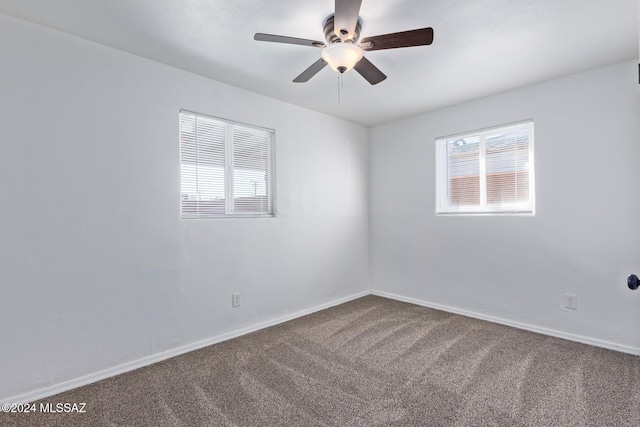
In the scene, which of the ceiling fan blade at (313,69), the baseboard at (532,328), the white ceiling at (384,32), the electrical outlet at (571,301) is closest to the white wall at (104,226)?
the white ceiling at (384,32)

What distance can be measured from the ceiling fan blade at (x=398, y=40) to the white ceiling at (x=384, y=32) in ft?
0.79

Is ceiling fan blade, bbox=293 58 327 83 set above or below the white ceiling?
below

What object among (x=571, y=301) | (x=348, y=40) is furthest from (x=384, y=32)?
(x=571, y=301)

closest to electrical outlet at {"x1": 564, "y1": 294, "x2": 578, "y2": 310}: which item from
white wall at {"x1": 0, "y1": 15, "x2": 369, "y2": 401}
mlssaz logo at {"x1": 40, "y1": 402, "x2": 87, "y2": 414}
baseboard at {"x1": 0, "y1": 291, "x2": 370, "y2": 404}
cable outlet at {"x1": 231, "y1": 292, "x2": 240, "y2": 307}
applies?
baseboard at {"x1": 0, "y1": 291, "x2": 370, "y2": 404}

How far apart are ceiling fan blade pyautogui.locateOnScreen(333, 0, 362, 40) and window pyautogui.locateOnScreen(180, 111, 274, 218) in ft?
5.27

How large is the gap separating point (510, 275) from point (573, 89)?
5.89ft

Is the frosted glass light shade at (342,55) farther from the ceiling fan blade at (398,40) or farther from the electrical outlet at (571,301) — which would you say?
the electrical outlet at (571,301)

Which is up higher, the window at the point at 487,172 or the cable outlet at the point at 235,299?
the window at the point at 487,172

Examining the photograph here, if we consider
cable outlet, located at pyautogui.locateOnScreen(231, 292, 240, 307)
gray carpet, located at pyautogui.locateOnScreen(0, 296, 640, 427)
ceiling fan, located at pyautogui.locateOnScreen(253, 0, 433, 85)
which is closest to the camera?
ceiling fan, located at pyautogui.locateOnScreen(253, 0, 433, 85)

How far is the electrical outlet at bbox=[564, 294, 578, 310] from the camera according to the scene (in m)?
2.75

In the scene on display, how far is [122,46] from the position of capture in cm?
Result: 226

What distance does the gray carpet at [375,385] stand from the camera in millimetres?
1759

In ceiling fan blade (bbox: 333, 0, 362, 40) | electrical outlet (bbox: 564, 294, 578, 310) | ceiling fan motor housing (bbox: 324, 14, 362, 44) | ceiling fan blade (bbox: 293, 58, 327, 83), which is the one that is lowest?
electrical outlet (bbox: 564, 294, 578, 310)

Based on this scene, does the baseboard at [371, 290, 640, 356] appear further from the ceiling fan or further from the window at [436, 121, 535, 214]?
the ceiling fan
